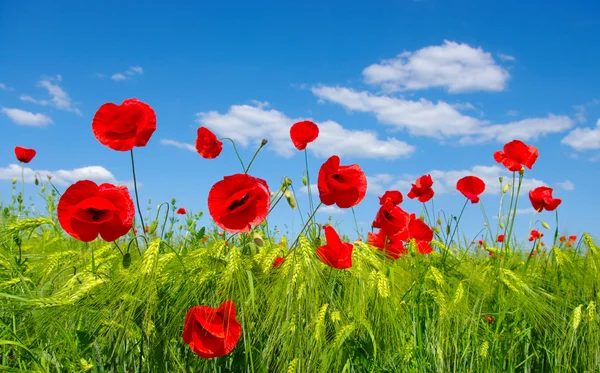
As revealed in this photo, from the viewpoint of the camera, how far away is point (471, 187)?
3029 mm

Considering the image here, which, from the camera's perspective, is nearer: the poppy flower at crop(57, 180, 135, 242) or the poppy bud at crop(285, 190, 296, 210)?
the poppy flower at crop(57, 180, 135, 242)

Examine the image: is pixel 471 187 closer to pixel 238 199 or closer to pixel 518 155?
pixel 518 155

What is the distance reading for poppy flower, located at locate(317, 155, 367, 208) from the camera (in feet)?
5.89

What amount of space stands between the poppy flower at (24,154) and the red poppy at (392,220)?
10.5 feet

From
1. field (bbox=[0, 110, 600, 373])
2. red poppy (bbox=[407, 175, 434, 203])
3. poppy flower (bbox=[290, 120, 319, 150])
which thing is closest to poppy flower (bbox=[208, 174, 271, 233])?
field (bbox=[0, 110, 600, 373])

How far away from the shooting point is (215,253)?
1.76m

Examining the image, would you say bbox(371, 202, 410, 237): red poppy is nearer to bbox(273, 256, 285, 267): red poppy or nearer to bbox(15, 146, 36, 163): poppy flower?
bbox(273, 256, 285, 267): red poppy

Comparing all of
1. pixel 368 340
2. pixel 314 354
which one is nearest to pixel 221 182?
pixel 314 354

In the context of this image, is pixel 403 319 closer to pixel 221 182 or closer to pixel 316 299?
pixel 316 299

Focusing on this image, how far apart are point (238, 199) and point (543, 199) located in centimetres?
205

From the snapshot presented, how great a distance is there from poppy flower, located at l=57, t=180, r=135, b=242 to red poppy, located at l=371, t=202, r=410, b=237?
3.31ft

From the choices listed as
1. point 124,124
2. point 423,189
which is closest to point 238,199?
point 124,124

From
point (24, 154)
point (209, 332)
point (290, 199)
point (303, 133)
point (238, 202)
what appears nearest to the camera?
point (209, 332)

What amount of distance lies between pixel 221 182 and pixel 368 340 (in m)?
0.72
